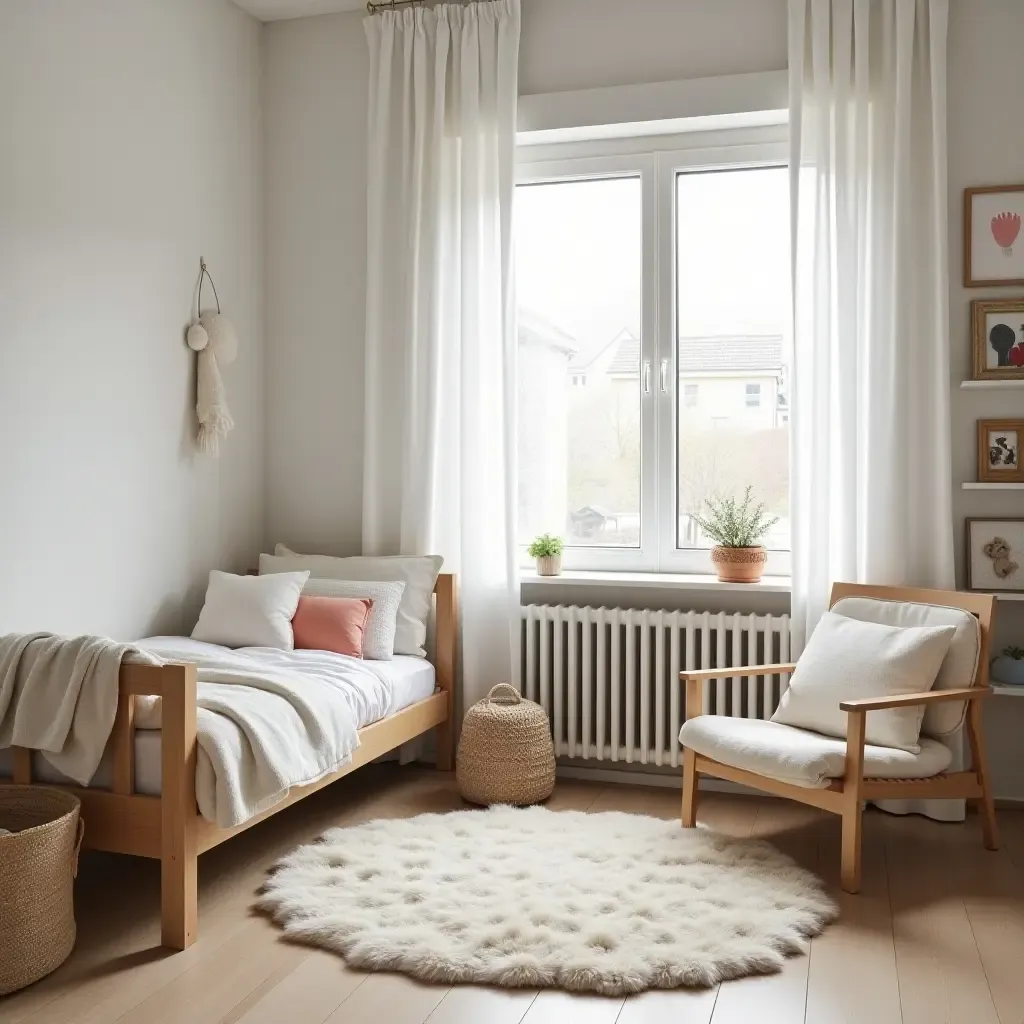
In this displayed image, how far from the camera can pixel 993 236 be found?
145 inches

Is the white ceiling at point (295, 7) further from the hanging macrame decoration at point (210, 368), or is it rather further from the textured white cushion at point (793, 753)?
the textured white cushion at point (793, 753)

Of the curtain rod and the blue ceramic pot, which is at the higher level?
the curtain rod

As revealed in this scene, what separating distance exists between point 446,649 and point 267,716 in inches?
51.9

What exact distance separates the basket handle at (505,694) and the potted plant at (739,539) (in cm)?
86

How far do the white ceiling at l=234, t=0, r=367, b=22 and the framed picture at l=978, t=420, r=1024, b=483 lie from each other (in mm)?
2897

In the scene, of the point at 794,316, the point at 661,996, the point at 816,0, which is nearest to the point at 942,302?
the point at 794,316

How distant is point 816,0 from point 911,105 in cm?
50

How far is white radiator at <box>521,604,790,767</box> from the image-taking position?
388cm

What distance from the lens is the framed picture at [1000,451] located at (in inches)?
144

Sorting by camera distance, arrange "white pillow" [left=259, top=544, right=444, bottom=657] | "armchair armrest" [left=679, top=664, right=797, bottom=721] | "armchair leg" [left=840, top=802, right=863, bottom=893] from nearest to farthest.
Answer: "armchair leg" [left=840, top=802, right=863, bottom=893] → "armchair armrest" [left=679, top=664, right=797, bottom=721] → "white pillow" [left=259, top=544, right=444, bottom=657]

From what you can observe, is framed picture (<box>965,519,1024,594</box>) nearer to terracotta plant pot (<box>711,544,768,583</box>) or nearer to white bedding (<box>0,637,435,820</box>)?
terracotta plant pot (<box>711,544,768,583</box>)

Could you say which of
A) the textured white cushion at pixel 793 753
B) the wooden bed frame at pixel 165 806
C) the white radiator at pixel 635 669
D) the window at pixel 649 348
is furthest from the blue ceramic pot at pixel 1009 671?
the wooden bed frame at pixel 165 806

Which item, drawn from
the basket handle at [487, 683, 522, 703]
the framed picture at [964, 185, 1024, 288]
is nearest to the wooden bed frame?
the basket handle at [487, 683, 522, 703]

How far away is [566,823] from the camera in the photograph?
3.50 meters
